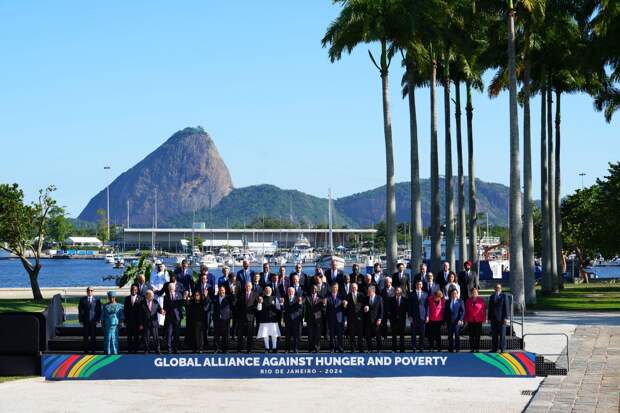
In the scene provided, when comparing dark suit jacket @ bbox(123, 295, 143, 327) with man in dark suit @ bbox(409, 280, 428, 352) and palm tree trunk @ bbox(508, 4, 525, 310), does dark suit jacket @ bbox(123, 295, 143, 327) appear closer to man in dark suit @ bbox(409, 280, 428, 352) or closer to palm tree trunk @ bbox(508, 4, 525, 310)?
man in dark suit @ bbox(409, 280, 428, 352)

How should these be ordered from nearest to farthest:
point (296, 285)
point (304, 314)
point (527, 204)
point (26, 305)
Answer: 1. point (296, 285)
2. point (304, 314)
3. point (26, 305)
4. point (527, 204)

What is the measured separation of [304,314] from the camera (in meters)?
24.9

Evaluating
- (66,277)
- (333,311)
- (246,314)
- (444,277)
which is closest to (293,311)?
(333,311)

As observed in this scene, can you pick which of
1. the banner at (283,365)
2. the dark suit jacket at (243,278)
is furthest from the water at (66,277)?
the banner at (283,365)

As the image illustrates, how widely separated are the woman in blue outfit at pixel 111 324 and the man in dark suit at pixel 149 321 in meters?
0.62

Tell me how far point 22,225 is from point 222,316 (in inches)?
1058

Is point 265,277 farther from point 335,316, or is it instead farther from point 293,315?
point 335,316

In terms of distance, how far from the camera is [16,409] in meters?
18.5

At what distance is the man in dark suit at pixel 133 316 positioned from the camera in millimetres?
24016

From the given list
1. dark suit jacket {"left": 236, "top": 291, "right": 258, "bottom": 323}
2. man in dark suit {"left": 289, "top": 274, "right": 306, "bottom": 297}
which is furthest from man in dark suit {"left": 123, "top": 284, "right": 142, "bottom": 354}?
man in dark suit {"left": 289, "top": 274, "right": 306, "bottom": 297}

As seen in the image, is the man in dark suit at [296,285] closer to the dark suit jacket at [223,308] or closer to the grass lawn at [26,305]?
the dark suit jacket at [223,308]

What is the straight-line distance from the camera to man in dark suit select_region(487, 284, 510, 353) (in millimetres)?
23594

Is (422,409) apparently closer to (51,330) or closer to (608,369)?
(608,369)

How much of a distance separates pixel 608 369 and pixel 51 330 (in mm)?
13721
